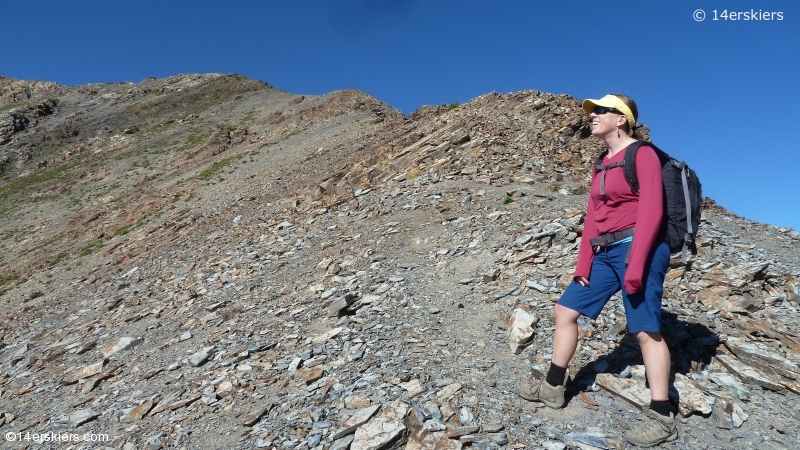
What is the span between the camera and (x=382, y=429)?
4.03 meters

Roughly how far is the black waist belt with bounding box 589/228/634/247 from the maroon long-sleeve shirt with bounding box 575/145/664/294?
0.13ft

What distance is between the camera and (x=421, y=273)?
8070 millimetres

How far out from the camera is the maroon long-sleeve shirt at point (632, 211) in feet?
11.5

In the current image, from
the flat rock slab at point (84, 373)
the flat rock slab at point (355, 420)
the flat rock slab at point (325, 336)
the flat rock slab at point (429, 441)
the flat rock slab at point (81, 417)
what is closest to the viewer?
the flat rock slab at point (429, 441)

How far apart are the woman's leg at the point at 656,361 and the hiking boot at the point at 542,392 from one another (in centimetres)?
72

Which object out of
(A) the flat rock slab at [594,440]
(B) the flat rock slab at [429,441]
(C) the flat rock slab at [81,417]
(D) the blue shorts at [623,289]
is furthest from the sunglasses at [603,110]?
(C) the flat rock slab at [81,417]

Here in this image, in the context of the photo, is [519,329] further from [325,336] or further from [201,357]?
[201,357]

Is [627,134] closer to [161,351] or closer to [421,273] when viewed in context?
[421,273]

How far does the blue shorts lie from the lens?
3.57m

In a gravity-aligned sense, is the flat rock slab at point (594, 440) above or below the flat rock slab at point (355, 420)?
below

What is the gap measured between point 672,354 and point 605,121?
2.57 m

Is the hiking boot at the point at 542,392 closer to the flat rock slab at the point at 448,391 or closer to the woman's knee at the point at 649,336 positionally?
the flat rock slab at the point at 448,391

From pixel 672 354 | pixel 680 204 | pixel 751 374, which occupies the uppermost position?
pixel 680 204

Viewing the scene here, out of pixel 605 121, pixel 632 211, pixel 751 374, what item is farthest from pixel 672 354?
pixel 605 121
